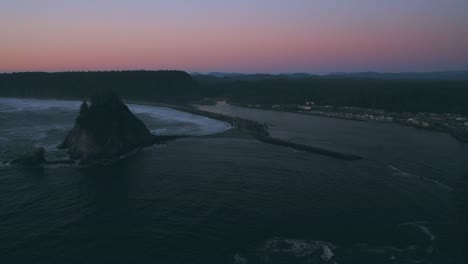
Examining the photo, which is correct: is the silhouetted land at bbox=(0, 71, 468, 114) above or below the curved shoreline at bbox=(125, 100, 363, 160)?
above

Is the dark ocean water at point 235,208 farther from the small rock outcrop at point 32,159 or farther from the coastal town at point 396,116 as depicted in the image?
the coastal town at point 396,116

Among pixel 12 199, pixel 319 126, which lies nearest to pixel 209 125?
pixel 319 126

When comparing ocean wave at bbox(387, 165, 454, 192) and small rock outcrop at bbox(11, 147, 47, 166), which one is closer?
ocean wave at bbox(387, 165, 454, 192)

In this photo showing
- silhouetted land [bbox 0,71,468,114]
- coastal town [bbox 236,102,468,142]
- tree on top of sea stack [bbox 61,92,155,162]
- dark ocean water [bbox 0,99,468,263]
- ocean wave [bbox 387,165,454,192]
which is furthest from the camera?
silhouetted land [bbox 0,71,468,114]

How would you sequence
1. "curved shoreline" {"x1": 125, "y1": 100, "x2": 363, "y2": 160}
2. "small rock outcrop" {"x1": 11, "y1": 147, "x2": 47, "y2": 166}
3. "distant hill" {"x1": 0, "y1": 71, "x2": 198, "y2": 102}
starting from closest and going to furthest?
"small rock outcrop" {"x1": 11, "y1": 147, "x2": 47, "y2": 166}
"curved shoreline" {"x1": 125, "y1": 100, "x2": 363, "y2": 160}
"distant hill" {"x1": 0, "y1": 71, "x2": 198, "y2": 102}

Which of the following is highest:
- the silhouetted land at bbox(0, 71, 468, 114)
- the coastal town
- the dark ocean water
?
the silhouetted land at bbox(0, 71, 468, 114)

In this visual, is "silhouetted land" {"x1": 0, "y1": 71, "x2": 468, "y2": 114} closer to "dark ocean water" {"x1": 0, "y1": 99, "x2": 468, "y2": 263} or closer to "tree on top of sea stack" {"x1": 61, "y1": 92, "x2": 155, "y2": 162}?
"dark ocean water" {"x1": 0, "y1": 99, "x2": 468, "y2": 263}

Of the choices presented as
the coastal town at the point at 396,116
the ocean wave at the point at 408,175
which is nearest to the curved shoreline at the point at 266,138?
the ocean wave at the point at 408,175

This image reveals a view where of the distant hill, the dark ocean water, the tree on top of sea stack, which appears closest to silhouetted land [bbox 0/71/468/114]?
the distant hill
